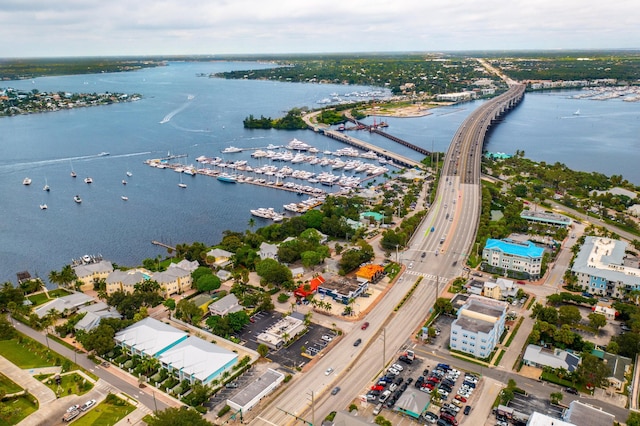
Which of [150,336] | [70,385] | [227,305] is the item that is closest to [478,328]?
[227,305]

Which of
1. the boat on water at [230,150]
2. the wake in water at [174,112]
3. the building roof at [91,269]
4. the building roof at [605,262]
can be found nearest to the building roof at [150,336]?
the building roof at [91,269]

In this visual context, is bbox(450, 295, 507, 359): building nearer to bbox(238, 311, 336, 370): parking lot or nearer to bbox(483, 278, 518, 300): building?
bbox(483, 278, 518, 300): building

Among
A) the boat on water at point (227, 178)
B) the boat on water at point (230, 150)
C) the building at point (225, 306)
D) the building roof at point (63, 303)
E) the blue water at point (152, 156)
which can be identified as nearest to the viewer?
the building at point (225, 306)

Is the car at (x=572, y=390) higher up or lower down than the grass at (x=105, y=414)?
higher up

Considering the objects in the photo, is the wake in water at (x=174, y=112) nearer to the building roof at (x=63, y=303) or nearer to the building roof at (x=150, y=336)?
the building roof at (x=63, y=303)

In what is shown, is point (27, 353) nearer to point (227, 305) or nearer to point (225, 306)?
point (225, 306)

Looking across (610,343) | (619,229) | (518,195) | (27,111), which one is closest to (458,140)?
(518,195)

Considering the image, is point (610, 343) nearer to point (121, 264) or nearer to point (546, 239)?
point (546, 239)
